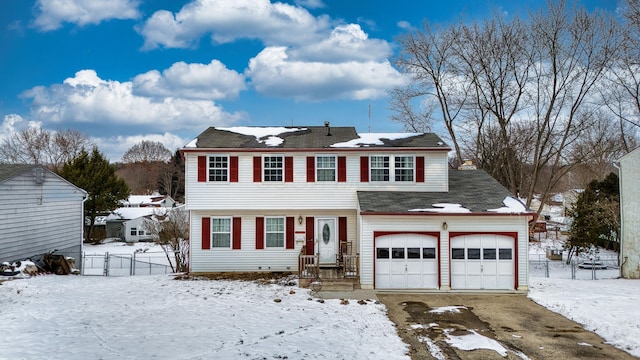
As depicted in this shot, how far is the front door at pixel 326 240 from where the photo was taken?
1662 centimetres

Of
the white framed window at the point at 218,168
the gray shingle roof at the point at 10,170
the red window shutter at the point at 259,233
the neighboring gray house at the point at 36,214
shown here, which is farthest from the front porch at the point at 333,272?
the gray shingle roof at the point at 10,170

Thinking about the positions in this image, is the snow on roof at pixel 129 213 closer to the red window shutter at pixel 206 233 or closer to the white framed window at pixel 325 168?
the red window shutter at pixel 206 233

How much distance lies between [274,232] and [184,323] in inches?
279

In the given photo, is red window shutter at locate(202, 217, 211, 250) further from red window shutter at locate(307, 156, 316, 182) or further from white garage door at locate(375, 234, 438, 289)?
white garage door at locate(375, 234, 438, 289)

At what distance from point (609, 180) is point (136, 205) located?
53.5m

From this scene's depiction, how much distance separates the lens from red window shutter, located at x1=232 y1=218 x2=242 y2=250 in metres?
16.7

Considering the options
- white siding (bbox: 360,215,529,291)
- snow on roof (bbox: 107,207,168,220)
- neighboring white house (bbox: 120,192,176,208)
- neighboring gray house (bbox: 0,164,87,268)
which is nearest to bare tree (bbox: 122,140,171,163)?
neighboring white house (bbox: 120,192,176,208)

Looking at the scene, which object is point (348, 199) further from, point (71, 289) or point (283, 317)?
point (71, 289)

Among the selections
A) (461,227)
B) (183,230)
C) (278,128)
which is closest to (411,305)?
(461,227)

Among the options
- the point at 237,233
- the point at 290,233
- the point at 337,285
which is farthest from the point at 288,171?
the point at 337,285

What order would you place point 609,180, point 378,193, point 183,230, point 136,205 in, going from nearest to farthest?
point 378,193
point 183,230
point 609,180
point 136,205

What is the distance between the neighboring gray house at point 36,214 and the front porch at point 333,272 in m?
11.1

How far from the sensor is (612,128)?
3139 cm

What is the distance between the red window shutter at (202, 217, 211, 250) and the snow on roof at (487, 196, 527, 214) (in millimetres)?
11019
